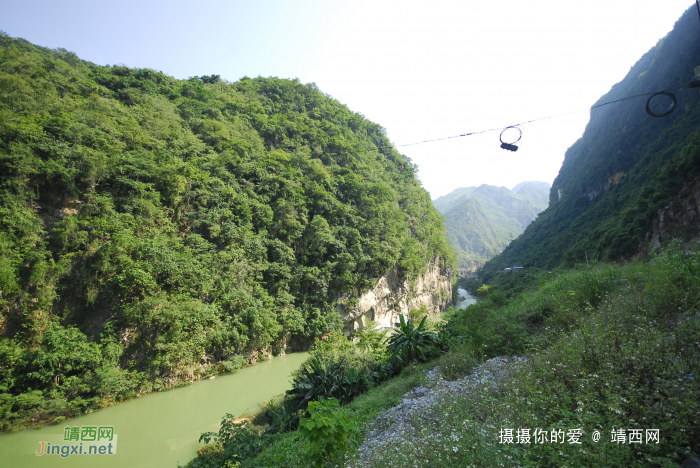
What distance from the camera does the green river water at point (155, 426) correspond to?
8602 millimetres

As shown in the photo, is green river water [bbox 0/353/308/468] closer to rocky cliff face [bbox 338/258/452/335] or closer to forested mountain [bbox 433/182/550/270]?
rocky cliff face [bbox 338/258/452/335]

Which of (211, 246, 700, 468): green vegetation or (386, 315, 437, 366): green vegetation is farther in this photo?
(386, 315, 437, 366): green vegetation

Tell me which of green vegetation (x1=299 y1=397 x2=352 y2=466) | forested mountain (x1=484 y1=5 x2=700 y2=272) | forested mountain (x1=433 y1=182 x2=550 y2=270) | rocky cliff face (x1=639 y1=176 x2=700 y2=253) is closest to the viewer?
green vegetation (x1=299 y1=397 x2=352 y2=466)

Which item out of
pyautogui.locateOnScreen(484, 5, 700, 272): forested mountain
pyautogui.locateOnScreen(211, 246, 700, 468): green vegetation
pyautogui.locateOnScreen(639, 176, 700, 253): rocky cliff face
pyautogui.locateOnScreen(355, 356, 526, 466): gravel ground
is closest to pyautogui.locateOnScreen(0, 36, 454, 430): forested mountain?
pyautogui.locateOnScreen(355, 356, 526, 466): gravel ground

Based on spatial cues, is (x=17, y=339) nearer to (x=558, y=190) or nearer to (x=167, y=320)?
(x=167, y=320)

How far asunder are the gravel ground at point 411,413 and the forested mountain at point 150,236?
22.7 feet

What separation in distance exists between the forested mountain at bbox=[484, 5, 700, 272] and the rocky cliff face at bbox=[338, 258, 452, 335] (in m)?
16.2

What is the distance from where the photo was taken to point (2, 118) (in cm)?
1245

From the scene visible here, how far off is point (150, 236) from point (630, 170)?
55423mm

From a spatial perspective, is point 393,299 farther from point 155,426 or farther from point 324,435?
point 324,435

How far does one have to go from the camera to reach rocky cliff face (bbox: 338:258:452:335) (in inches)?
952

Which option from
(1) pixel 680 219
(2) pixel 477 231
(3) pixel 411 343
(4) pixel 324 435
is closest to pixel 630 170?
(1) pixel 680 219

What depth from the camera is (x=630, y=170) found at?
36781 millimetres

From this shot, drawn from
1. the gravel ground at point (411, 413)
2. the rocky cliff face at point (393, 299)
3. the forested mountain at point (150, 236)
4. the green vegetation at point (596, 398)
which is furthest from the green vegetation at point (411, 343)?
the rocky cliff face at point (393, 299)
